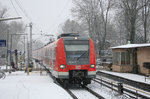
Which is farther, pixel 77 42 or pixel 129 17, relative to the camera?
pixel 129 17

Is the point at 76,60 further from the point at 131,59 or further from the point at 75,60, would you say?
the point at 131,59

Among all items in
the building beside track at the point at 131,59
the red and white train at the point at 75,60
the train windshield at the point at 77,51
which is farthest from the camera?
the building beside track at the point at 131,59

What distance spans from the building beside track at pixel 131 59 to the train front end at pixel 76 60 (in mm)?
8126

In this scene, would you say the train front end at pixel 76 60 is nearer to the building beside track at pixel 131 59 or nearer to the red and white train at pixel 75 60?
the red and white train at pixel 75 60

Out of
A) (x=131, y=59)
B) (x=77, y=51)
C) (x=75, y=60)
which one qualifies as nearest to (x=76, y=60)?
(x=75, y=60)

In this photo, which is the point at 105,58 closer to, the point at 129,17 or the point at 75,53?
the point at 129,17

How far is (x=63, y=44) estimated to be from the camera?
44.7ft

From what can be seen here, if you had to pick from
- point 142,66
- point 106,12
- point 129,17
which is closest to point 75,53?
point 142,66

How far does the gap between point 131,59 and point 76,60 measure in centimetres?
1096

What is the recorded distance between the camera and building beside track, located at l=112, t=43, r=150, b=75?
20.7 m

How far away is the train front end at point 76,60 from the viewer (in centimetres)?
1323

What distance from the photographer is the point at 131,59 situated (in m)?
22.9

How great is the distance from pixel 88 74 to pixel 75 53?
1.43m

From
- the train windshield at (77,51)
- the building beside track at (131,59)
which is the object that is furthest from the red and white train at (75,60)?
the building beside track at (131,59)
